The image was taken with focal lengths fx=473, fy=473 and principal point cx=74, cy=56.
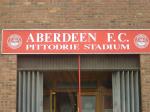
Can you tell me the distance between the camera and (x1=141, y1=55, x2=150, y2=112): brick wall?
11445mm

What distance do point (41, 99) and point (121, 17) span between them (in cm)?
284

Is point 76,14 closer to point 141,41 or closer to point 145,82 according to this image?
point 141,41

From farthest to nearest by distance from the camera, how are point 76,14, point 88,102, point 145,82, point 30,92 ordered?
1. point 88,102
2. point 76,14
3. point 30,92
4. point 145,82

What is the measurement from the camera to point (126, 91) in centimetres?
1168

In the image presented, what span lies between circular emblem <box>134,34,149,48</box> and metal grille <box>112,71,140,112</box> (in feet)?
2.24

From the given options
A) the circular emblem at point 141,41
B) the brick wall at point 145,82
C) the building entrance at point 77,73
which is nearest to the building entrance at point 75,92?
the building entrance at point 77,73

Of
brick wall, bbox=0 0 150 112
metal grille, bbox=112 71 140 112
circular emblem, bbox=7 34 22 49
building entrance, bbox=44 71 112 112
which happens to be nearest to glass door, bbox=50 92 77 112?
building entrance, bbox=44 71 112 112

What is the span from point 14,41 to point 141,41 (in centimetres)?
312

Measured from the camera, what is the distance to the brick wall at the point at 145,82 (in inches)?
451

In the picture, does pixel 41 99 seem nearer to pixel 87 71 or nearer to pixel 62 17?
pixel 87 71

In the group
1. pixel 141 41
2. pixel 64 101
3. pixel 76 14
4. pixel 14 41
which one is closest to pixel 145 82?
pixel 141 41

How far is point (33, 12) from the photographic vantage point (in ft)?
38.6

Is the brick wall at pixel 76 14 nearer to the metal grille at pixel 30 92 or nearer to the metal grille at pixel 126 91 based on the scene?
the metal grille at pixel 126 91

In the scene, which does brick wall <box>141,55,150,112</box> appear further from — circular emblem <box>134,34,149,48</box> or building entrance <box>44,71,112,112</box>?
building entrance <box>44,71,112,112</box>
